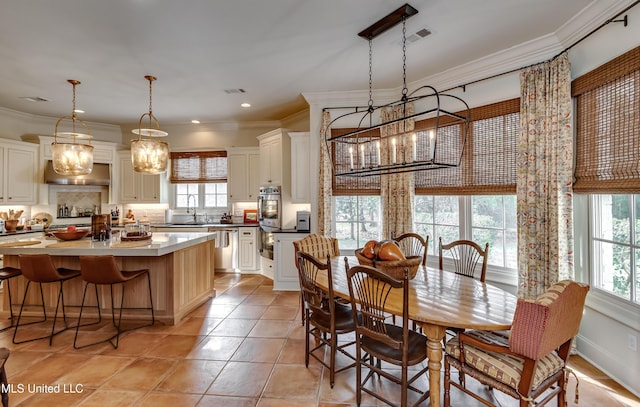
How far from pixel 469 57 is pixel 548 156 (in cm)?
135

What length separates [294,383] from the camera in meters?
2.37

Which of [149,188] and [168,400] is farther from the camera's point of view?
[149,188]

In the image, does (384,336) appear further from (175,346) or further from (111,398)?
(175,346)

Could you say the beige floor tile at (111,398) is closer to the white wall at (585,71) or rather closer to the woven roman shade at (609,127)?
the white wall at (585,71)

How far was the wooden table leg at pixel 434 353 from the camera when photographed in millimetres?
1782

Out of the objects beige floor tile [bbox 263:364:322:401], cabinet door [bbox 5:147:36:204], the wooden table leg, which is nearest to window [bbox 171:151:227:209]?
cabinet door [bbox 5:147:36:204]

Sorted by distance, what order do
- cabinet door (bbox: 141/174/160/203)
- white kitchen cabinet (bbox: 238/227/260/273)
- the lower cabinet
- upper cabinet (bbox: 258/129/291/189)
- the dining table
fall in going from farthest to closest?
1. cabinet door (bbox: 141/174/160/203)
2. white kitchen cabinet (bbox: 238/227/260/273)
3. upper cabinet (bbox: 258/129/291/189)
4. the lower cabinet
5. the dining table

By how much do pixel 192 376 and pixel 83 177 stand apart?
497cm

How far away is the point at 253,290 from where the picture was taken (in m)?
4.80

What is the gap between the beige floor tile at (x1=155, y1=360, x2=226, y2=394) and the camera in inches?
91.1

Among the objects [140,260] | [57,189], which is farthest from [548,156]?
[57,189]

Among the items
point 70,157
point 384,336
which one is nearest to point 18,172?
point 70,157

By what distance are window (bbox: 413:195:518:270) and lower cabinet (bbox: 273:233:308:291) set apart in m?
1.77

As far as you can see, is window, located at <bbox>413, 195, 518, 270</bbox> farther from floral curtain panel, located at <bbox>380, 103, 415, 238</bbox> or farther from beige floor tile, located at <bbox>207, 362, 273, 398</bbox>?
beige floor tile, located at <bbox>207, 362, 273, 398</bbox>
